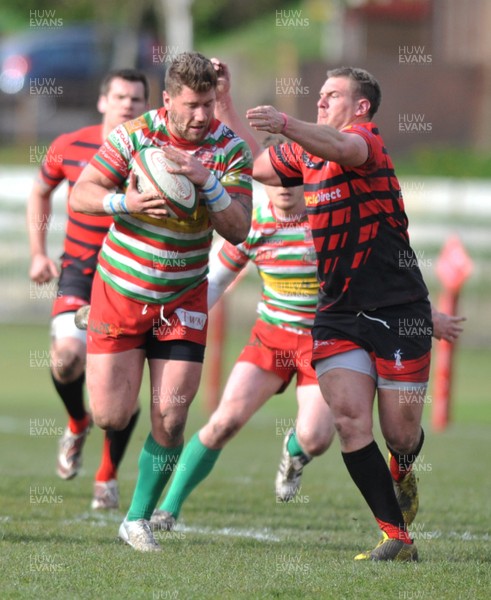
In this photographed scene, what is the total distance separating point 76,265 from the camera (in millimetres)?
8602

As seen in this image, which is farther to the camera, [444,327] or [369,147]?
[444,327]

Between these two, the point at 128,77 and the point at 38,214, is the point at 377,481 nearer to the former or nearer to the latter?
the point at 128,77

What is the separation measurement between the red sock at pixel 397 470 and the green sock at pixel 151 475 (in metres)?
1.14

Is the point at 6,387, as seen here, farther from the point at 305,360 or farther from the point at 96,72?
the point at 96,72

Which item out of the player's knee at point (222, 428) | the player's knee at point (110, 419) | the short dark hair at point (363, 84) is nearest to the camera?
the short dark hair at point (363, 84)

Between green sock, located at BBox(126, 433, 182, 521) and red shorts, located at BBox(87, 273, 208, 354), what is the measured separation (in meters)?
0.53

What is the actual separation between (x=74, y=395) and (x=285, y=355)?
5.77 ft

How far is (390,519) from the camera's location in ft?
20.4

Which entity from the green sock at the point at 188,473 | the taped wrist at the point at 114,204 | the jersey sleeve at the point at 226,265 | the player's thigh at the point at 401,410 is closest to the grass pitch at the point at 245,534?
the green sock at the point at 188,473

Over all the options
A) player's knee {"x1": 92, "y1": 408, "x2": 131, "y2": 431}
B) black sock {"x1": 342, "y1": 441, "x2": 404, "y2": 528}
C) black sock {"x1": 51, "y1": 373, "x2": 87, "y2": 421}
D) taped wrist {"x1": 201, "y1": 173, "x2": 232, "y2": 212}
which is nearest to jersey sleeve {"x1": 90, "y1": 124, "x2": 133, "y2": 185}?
taped wrist {"x1": 201, "y1": 173, "x2": 232, "y2": 212}

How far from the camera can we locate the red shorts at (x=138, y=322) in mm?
6371

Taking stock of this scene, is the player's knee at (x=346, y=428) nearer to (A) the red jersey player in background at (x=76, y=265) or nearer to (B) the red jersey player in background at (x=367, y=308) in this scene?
(B) the red jersey player in background at (x=367, y=308)

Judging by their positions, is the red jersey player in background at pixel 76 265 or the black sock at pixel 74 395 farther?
the black sock at pixel 74 395

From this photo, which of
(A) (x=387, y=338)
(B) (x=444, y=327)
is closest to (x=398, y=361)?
(A) (x=387, y=338)
